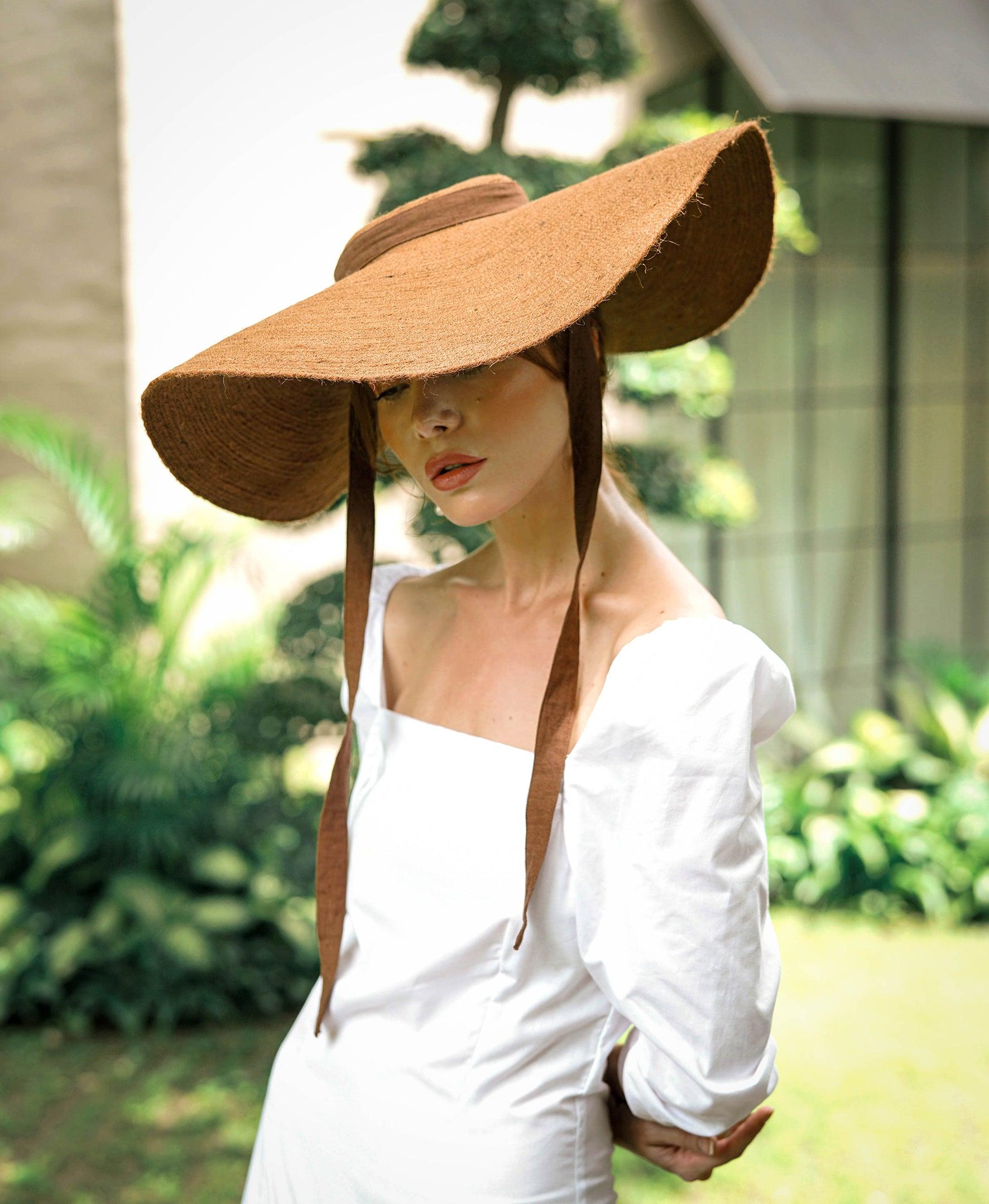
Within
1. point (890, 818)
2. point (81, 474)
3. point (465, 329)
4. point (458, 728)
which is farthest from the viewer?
point (890, 818)

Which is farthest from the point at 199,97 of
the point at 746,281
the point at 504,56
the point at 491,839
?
the point at 491,839

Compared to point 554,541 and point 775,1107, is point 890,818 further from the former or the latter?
point 554,541

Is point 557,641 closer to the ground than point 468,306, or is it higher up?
closer to the ground

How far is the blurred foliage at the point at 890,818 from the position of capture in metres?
4.66

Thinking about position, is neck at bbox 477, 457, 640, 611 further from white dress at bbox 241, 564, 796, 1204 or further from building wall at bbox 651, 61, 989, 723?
building wall at bbox 651, 61, 989, 723

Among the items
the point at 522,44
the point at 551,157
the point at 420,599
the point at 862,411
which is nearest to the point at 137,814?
the point at 551,157

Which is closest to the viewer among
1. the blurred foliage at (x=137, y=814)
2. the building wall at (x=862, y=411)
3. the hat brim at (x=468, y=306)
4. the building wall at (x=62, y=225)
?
the hat brim at (x=468, y=306)

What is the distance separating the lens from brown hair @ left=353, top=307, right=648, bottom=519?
1.05 m

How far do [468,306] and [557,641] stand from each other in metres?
0.33

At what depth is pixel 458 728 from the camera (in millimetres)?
1159

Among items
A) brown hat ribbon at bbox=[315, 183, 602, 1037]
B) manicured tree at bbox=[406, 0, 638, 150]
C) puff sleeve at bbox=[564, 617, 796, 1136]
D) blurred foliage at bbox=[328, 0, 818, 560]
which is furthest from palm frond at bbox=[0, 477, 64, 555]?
puff sleeve at bbox=[564, 617, 796, 1136]

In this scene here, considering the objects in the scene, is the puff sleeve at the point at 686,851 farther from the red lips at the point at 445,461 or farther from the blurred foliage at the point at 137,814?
the blurred foliage at the point at 137,814

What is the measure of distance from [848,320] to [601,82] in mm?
2599

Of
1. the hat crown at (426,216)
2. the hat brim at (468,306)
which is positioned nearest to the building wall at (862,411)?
the hat brim at (468,306)
